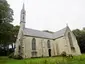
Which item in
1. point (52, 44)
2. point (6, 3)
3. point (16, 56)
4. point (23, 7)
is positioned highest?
point (23, 7)

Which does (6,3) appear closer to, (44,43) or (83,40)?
(44,43)

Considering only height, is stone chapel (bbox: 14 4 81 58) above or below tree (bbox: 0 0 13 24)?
below

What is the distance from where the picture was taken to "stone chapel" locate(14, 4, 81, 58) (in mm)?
28812

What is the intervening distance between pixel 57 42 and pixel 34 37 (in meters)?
8.89

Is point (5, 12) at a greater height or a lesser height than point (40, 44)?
Answer: greater

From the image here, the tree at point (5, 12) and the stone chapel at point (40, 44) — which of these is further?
the stone chapel at point (40, 44)

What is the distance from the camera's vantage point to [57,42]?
115 ft

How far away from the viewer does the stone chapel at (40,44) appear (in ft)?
94.5

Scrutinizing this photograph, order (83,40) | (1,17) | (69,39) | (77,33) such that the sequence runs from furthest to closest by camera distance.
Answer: (77,33) → (83,40) → (69,39) → (1,17)

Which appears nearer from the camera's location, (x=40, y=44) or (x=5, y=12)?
(x=5, y=12)

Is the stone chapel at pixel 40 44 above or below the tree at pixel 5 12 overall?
below

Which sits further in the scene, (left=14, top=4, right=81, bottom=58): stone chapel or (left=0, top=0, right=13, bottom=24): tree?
(left=14, top=4, right=81, bottom=58): stone chapel

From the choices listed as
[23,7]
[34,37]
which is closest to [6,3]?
[23,7]

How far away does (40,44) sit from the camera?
1272 inches
